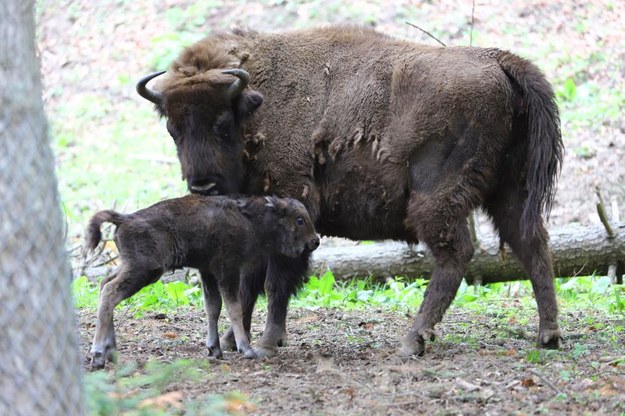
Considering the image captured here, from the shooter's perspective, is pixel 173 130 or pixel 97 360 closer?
pixel 97 360

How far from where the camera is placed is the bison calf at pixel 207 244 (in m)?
6.07

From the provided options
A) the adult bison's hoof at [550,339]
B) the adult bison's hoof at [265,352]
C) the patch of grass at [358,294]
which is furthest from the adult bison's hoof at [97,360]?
the patch of grass at [358,294]

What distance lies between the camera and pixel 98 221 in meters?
6.11

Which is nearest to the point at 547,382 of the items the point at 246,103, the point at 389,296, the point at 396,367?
the point at 396,367

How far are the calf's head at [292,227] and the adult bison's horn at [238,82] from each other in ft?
2.79

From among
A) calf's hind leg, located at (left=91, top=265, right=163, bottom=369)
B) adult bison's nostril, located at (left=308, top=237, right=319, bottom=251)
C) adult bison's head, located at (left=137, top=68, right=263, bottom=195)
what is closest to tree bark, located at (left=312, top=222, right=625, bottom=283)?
adult bison's nostril, located at (left=308, top=237, right=319, bottom=251)

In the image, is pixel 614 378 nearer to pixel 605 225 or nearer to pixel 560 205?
pixel 605 225

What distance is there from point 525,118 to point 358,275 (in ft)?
12.4

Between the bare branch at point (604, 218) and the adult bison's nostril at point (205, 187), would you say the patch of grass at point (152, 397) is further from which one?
the bare branch at point (604, 218)

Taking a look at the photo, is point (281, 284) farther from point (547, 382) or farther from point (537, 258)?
point (547, 382)

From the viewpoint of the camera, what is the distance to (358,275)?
10.3m

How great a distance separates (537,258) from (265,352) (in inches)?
84.4

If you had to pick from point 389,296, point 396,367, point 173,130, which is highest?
point 173,130

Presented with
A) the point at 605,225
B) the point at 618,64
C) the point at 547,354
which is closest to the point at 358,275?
the point at 605,225
